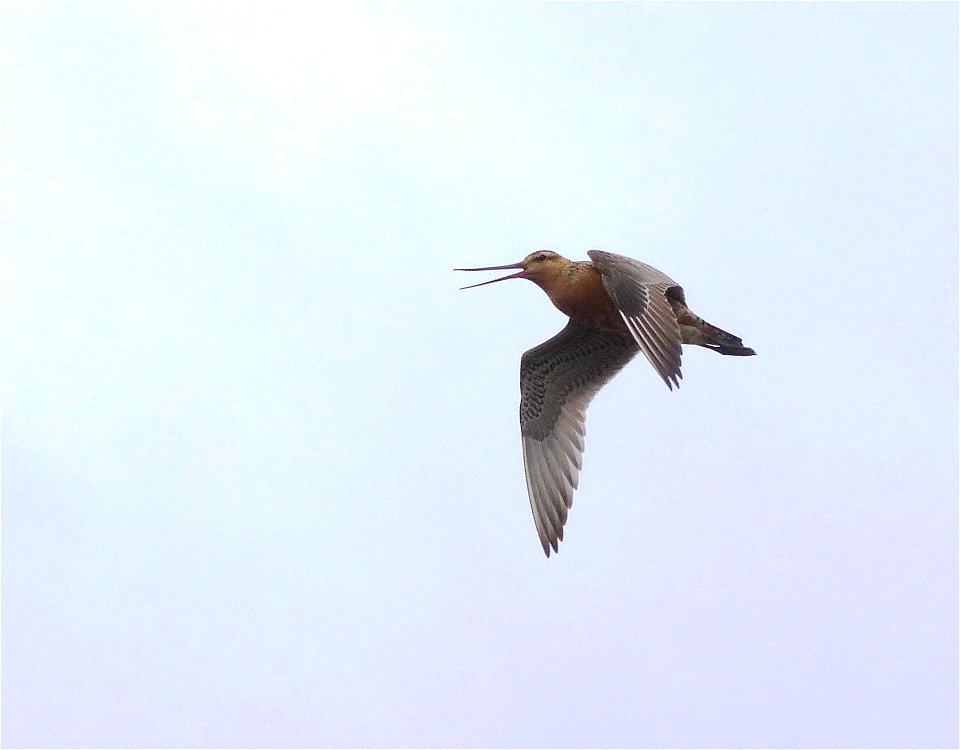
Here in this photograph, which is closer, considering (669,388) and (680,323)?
(669,388)

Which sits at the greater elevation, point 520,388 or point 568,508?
point 520,388

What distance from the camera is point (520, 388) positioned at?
15.9m

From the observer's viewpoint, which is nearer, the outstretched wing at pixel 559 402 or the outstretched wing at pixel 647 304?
the outstretched wing at pixel 647 304

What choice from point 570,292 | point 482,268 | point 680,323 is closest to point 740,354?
point 680,323

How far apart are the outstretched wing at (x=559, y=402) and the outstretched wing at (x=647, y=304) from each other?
1482mm

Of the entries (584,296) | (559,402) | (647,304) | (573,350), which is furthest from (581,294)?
(559,402)

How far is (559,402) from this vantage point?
1565 cm

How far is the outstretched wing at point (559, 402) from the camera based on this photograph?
1518 cm

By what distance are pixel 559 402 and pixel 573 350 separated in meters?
0.66

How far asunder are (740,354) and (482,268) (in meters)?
3.12

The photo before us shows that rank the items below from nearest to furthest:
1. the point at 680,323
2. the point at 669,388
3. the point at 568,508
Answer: the point at 669,388 < the point at 680,323 < the point at 568,508

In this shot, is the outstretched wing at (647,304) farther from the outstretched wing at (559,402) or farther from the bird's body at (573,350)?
the outstretched wing at (559,402)

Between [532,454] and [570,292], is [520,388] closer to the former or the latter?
[532,454]

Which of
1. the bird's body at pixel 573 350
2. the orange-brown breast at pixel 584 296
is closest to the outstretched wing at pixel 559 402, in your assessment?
the bird's body at pixel 573 350
